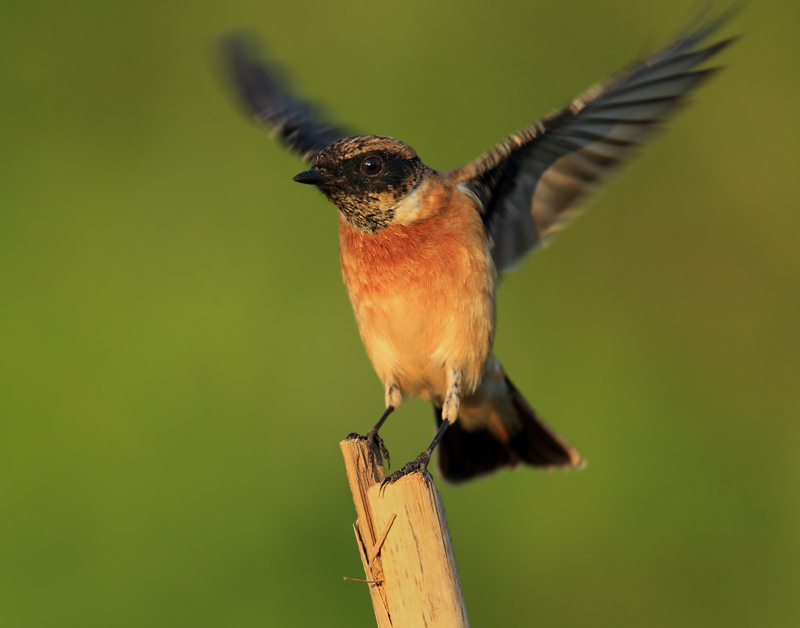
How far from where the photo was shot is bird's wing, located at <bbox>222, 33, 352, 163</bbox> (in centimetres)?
603

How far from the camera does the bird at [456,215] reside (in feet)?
15.5

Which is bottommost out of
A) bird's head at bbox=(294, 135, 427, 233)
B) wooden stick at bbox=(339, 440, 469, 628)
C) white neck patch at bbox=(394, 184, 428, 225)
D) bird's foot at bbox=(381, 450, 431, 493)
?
wooden stick at bbox=(339, 440, 469, 628)

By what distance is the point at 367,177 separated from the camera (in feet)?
16.0

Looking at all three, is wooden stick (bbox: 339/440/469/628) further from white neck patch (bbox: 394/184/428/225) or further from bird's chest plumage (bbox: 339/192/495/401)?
white neck patch (bbox: 394/184/428/225)

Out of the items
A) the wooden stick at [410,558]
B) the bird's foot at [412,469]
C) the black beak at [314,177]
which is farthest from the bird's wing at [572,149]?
the wooden stick at [410,558]

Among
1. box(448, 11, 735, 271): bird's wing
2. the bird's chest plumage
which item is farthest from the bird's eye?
box(448, 11, 735, 271): bird's wing

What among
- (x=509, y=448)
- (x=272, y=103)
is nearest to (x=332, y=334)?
(x=272, y=103)

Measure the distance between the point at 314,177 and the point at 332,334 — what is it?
3.64m

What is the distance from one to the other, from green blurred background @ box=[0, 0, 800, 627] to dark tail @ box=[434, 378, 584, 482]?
244 mm

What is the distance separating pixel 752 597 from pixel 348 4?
A: 7.12m

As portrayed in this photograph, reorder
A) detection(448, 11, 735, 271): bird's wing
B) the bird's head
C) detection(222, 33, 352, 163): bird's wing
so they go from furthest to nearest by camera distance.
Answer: detection(222, 33, 352, 163): bird's wing, the bird's head, detection(448, 11, 735, 271): bird's wing

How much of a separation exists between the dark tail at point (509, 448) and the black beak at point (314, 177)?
1815 mm

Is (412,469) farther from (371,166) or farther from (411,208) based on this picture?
(371,166)

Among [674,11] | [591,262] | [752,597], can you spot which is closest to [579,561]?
[752,597]
